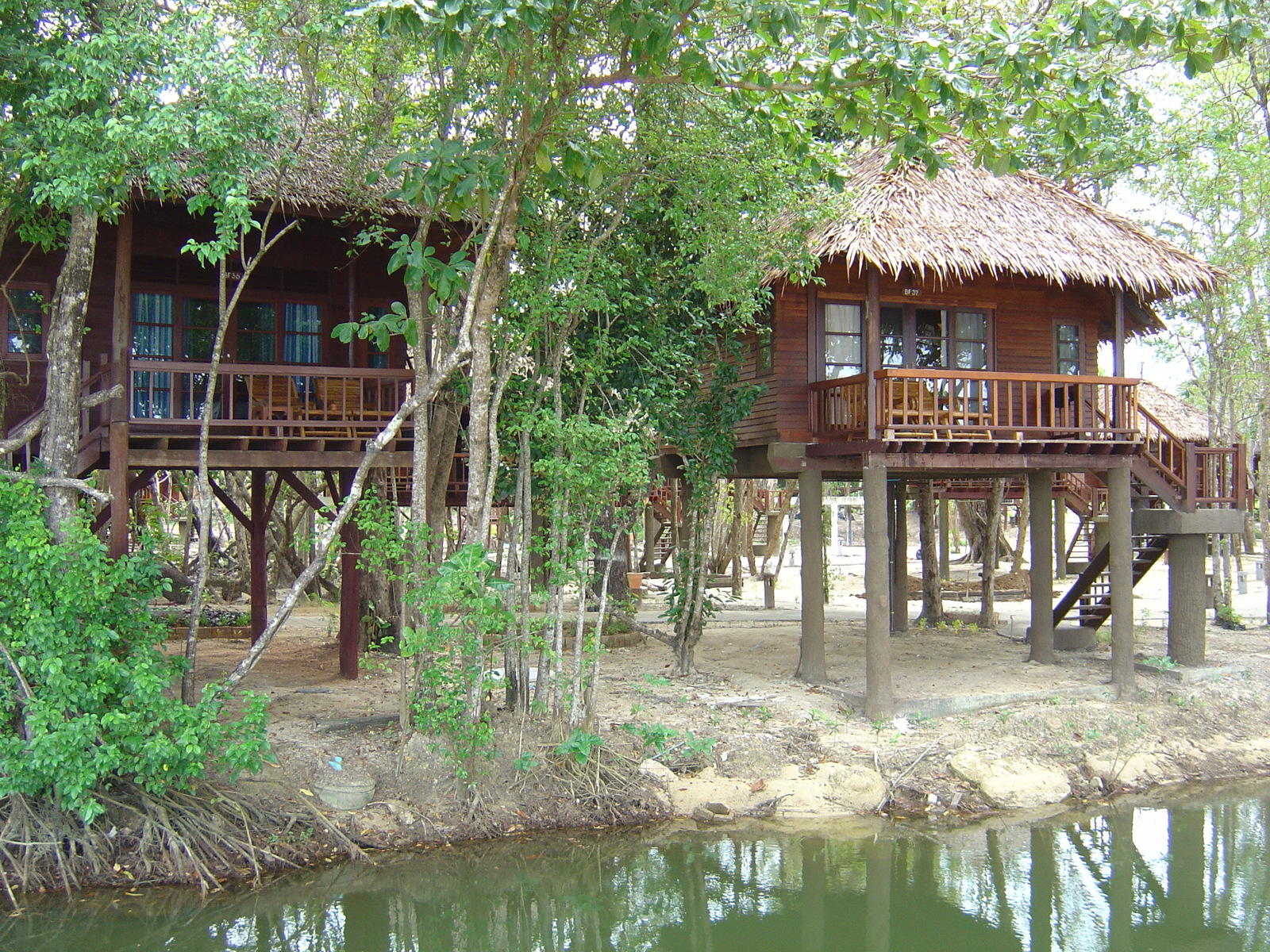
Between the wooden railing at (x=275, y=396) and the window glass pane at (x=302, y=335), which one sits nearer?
the wooden railing at (x=275, y=396)

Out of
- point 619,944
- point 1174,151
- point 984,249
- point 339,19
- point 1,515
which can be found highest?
point 1174,151

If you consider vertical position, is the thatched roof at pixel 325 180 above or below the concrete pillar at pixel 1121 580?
above

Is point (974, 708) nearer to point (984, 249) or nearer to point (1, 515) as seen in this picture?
point (984, 249)

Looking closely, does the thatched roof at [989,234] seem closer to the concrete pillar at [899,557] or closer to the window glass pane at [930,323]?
the window glass pane at [930,323]

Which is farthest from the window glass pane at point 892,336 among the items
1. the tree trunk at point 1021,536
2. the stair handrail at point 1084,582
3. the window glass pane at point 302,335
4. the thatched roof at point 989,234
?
the tree trunk at point 1021,536

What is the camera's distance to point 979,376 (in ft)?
37.1

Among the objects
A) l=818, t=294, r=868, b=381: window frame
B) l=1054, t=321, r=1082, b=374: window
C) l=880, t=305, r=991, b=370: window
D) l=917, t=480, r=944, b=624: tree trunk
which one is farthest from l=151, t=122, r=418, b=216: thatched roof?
l=917, t=480, r=944, b=624: tree trunk

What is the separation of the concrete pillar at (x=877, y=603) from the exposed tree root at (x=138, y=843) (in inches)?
234

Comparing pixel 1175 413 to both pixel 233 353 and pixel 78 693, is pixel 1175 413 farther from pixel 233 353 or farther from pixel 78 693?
pixel 78 693

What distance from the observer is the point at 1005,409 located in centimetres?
1306

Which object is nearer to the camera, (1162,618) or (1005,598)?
(1162,618)

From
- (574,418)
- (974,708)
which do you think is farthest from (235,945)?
(974,708)

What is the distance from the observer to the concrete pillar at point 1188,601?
13.3 m

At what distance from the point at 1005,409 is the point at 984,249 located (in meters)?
2.35
